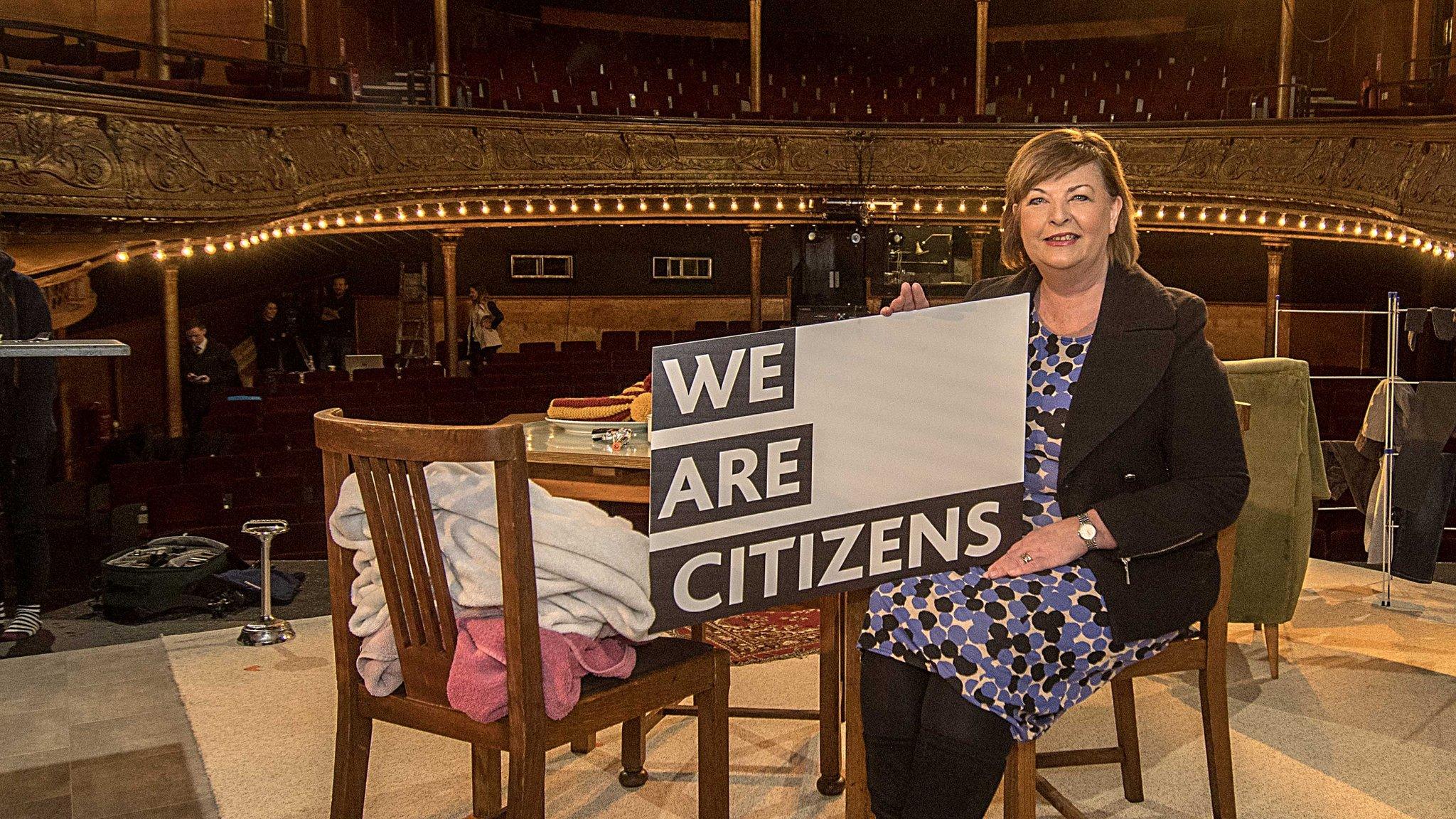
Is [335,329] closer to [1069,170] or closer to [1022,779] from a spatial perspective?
[1069,170]

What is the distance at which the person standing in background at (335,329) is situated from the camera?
12352 millimetres

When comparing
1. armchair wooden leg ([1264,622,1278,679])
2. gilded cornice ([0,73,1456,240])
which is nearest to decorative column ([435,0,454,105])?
gilded cornice ([0,73,1456,240])

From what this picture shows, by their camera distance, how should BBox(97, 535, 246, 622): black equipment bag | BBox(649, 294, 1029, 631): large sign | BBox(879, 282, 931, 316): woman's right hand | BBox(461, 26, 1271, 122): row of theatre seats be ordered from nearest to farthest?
BBox(649, 294, 1029, 631): large sign → BBox(879, 282, 931, 316): woman's right hand → BBox(97, 535, 246, 622): black equipment bag → BBox(461, 26, 1271, 122): row of theatre seats

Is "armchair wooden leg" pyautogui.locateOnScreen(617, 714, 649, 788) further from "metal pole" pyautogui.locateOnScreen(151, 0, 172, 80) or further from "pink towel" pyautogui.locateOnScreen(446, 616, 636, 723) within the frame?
"metal pole" pyautogui.locateOnScreen(151, 0, 172, 80)

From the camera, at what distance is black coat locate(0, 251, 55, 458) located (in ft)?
12.8

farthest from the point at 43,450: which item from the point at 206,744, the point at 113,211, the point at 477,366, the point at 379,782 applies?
the point at 477,366

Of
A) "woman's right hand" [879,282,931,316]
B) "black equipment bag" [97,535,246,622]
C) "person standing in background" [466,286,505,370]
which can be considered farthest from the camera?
"person standing in background" [466,286,505,370]

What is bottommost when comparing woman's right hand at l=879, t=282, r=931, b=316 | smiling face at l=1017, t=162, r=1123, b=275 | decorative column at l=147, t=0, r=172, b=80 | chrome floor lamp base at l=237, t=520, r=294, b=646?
chrome floor lamp base at l=237, t=520, r=294, b=646

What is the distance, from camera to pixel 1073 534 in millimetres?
1800

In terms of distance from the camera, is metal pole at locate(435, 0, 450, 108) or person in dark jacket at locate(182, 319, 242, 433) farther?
metal pole at locate(435, 0, 450, 108)

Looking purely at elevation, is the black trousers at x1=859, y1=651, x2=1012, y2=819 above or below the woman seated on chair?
below

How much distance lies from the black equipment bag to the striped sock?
44 cm

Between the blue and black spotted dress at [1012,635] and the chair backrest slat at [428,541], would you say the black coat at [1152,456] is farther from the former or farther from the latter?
the chair backrest slat at [428,541]

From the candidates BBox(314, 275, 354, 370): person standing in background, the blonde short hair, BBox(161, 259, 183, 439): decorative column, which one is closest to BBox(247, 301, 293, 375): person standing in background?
BBox(314, 275, 354, 370): person standing in background
